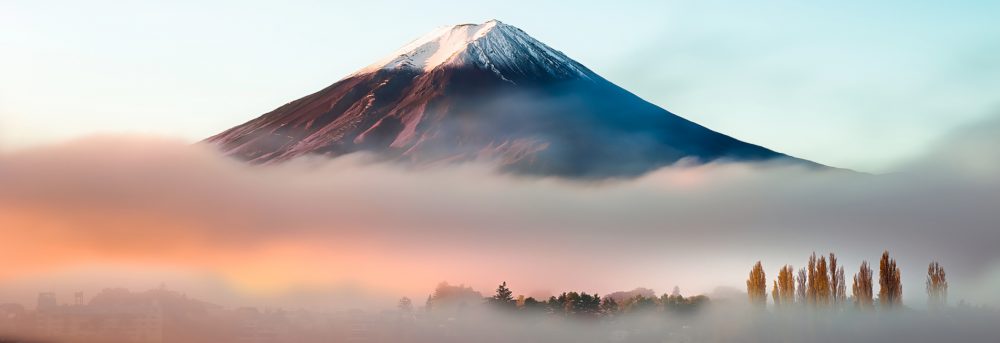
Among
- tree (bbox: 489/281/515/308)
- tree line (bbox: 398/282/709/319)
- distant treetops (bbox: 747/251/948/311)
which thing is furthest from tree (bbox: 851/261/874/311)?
tree (bbox: 489/281/515/308)

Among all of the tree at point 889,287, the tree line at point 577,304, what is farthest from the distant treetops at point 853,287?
the tree line at point 577,304

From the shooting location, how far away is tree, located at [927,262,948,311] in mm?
123812

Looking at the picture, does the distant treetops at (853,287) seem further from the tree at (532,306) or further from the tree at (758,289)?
the tree at (532,306)

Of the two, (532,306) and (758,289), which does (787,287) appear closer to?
(758,289)

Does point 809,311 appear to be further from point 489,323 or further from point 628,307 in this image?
point 489,323

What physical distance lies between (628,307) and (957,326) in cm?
4200

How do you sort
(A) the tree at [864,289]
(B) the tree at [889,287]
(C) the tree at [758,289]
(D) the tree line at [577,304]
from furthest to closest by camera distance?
(D) the tree line at [577,304] → (C) the tree at [758,289] → (A) the tree at [864,289] → (B) the tree at [889,287]

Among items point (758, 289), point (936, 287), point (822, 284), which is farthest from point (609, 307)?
point (936, 287)

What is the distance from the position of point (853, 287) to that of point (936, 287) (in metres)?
8.09

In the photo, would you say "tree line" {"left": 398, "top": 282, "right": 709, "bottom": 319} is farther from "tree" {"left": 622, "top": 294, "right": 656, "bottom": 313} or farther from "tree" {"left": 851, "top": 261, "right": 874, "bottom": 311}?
"tree" {"left": 851, "top": 261, "right": 874, "bottom": 311}

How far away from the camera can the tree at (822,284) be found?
12494 cm

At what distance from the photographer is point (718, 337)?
5423 inches

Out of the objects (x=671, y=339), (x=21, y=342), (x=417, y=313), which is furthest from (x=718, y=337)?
(x=21, y=342)

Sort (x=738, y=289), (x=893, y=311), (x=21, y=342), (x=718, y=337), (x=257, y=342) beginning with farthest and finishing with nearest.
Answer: (x=738, y=289) → (x=257, y=342) → (x=21, y=342) → (x=718, y=337) → (x=893, y=311)
